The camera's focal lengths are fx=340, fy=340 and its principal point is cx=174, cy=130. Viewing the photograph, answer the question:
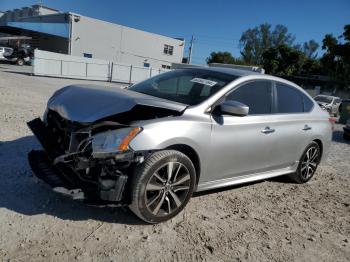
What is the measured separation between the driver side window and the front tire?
1.11 metres

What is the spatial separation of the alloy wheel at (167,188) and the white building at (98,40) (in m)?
34.1

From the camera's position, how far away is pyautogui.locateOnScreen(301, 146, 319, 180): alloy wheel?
552 centimetres

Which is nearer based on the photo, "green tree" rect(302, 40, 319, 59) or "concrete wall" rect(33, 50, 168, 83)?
"concrete wall" rect(33, 50, 168, 83)

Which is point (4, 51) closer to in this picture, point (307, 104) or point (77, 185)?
point (307, 104)

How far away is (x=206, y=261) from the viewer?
10.0ft

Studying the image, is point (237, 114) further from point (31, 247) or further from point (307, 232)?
point (31, 247)

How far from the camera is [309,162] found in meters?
5.64

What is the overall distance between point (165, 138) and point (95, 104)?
2.77ft

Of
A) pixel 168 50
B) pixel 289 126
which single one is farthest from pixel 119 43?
pixel 289 126

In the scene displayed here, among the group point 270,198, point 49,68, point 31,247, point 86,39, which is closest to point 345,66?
point 86,39

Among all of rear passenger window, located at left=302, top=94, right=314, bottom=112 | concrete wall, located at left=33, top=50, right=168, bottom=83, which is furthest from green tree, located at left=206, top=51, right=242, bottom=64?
rear passenger window, located at left=302, top=94, right=314, bottom=112

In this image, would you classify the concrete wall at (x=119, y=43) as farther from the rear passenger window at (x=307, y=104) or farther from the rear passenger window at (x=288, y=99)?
the rear passenger window at (x=288, y=99)

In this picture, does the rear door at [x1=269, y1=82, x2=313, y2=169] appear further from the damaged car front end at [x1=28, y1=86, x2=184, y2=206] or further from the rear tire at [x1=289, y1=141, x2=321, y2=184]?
the damaged car front end at [x1=28, y1=86, x2=184, y2=206]

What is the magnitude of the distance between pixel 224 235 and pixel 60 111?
2.22 m
